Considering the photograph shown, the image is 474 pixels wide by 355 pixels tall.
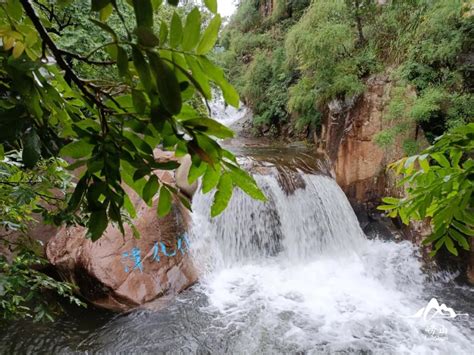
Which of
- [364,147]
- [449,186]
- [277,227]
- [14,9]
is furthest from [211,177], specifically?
[364,147]

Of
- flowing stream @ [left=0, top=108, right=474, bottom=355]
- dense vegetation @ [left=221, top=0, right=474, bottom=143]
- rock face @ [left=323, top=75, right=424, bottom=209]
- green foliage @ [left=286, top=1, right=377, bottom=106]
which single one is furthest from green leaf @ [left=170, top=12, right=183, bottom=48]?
green foliage @ [left=286, top=1, right=377, bottom=106]

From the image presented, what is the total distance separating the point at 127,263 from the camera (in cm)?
435

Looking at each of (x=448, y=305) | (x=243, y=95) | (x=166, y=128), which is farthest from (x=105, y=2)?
(x=243, y=95)

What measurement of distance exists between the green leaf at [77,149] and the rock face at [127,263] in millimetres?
3994

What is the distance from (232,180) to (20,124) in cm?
38

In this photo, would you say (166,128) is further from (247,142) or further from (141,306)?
(247,142)

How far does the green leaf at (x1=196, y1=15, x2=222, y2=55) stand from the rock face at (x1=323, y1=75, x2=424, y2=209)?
236 inches

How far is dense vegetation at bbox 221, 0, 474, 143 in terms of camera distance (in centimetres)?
516

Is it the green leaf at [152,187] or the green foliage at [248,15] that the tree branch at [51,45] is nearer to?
the green leaf at [152,187]

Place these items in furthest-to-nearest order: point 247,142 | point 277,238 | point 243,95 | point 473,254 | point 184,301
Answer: point 243,95 → point 247,142 → point 277,238 → point 473,254 → point 184,301

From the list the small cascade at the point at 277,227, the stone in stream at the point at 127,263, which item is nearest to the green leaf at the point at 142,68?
the stone in stream at the point at 127,263

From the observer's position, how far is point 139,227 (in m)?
4.55

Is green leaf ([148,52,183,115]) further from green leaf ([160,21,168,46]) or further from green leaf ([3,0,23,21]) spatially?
green leaf ([3,0,23,21])

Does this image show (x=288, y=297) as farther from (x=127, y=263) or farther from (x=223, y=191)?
(x=223, y=191)
